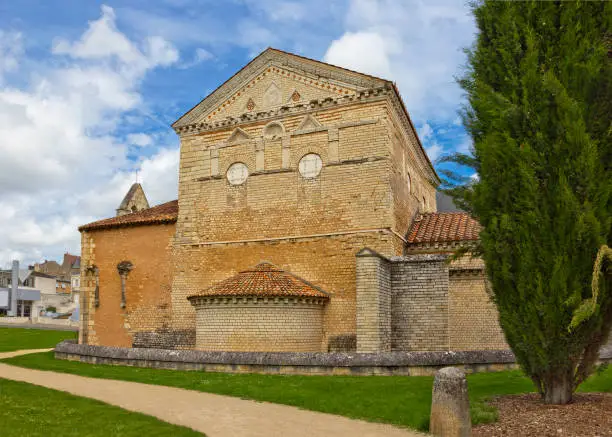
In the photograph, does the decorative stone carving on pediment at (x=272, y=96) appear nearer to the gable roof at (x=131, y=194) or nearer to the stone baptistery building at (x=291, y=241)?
the stone baptistery building at (x=291, y=241)

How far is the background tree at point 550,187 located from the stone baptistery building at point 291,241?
7745 millimetres

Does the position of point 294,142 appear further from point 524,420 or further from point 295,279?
point 524,420

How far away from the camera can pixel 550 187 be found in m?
9.90

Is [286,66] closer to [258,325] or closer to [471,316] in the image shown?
[258,325]

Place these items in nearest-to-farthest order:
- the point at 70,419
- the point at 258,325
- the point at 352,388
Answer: the point at 70,419 < the point at 352,388 < the point at 258,325

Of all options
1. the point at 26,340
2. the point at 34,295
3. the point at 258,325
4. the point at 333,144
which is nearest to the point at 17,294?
the point at 34,295

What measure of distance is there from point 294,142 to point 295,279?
5.40 m

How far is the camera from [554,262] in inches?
376

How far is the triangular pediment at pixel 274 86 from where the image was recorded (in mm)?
20375

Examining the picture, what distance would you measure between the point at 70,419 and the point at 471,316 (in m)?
14.3

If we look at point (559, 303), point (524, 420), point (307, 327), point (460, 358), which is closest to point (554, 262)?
point (559, 303)

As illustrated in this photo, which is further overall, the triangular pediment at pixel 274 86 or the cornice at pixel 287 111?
the triangular pediment at pixel 274 86

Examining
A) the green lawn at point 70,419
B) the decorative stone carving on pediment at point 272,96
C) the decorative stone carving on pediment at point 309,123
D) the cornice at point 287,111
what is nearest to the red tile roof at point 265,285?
the decorative stone carving on pediment at point 309,123

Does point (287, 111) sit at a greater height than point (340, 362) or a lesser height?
greater
